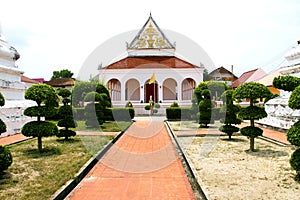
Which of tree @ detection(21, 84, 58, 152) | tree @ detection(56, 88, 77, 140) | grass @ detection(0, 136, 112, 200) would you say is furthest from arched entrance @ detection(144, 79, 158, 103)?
tree @ detection(21, 84, 58, 152)

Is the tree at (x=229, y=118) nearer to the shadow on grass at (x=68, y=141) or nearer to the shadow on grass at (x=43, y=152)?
the shadow on grass at (x=68, y=141)

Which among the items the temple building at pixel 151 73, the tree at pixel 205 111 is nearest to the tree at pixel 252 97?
the tree at pixel 205 111

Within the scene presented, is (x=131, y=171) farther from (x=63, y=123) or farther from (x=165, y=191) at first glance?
(x=63, y=123)

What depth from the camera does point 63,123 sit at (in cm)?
1040

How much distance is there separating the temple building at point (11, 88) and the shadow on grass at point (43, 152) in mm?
3907

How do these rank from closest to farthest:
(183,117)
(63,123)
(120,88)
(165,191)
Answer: (165,191) → (63,123) → (183,117) → (120,88)

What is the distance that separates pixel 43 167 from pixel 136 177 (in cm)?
223

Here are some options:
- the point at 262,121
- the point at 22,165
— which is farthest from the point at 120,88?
the point at 22,165

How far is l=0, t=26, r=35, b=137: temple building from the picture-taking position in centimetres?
1211

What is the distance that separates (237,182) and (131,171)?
2.60 meters

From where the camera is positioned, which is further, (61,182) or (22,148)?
(22,148)

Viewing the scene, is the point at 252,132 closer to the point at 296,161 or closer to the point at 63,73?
the point at 296,161

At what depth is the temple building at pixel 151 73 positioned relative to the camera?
30.0 m

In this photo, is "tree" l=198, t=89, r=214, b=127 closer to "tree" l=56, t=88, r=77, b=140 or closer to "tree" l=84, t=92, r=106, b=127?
"tree" l=84, t=92, r=106, b=127
